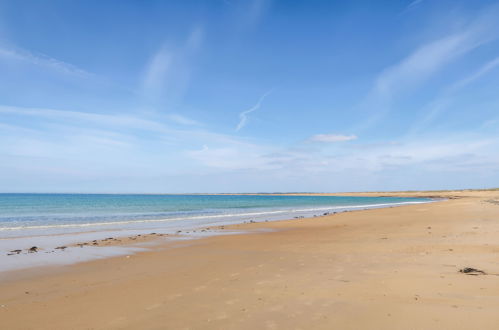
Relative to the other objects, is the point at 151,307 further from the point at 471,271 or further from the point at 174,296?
the point at 471,271

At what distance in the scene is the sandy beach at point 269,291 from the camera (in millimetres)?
5223

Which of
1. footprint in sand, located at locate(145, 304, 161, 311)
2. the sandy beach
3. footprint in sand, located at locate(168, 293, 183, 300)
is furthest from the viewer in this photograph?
footprint in sand, located at locate(168, 293, 183, 300)

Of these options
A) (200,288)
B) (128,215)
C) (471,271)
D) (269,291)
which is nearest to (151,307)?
(200,288)

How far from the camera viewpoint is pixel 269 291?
6.84 meters

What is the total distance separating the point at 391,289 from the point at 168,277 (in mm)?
5633

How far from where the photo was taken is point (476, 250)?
10625mm

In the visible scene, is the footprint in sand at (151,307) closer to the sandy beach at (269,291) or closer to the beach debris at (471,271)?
the sandy beach at (269,291)

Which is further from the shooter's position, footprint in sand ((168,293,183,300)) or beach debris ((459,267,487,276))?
beach debris ((459,267,487,276))

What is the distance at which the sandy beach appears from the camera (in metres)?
5.22

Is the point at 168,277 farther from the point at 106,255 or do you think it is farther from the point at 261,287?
the point at 106,255

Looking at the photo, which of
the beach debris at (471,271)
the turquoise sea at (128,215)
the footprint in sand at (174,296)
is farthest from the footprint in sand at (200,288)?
the turquoise sea at (128,215)

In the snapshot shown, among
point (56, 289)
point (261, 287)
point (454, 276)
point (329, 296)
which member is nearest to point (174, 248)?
point (56, 289)

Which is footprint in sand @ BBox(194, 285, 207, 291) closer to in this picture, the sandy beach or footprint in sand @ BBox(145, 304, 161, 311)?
the sandy beach

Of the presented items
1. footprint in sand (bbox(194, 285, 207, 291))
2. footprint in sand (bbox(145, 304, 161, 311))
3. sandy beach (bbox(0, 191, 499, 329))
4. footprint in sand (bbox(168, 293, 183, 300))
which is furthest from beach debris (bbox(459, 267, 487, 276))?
footprint in sand (bbox(145, 304, 161, 311))
